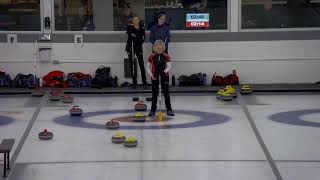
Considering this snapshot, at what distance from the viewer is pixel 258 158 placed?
12695 millimetres

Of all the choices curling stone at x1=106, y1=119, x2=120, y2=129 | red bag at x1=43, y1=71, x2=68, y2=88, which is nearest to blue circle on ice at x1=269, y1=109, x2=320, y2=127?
curling stone at x1=106, y1=119, x2=120, y2=129

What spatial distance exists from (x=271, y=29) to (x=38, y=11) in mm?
6832

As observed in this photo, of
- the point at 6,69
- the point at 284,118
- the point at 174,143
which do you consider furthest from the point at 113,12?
the point at 174,143

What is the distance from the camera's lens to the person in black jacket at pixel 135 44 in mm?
20344

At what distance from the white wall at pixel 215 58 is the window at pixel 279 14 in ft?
1.91

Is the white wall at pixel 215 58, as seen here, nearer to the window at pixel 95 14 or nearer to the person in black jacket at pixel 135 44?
the window at pixel 95 14

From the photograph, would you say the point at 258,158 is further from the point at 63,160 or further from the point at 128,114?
the point at 128,114

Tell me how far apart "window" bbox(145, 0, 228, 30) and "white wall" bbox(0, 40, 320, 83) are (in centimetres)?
59

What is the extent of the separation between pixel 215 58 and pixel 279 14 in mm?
2298

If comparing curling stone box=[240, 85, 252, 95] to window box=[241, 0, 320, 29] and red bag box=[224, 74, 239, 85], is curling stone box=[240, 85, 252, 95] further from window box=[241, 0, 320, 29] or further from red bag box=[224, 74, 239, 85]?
window box=[241, 0, 320, 29]

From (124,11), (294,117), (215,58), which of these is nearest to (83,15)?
(124,11)

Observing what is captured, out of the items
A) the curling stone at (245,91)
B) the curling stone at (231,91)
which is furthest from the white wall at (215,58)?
the curling stone at (231,91)

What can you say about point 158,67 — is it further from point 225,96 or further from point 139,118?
point 225,96

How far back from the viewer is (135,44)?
20.5 metres
